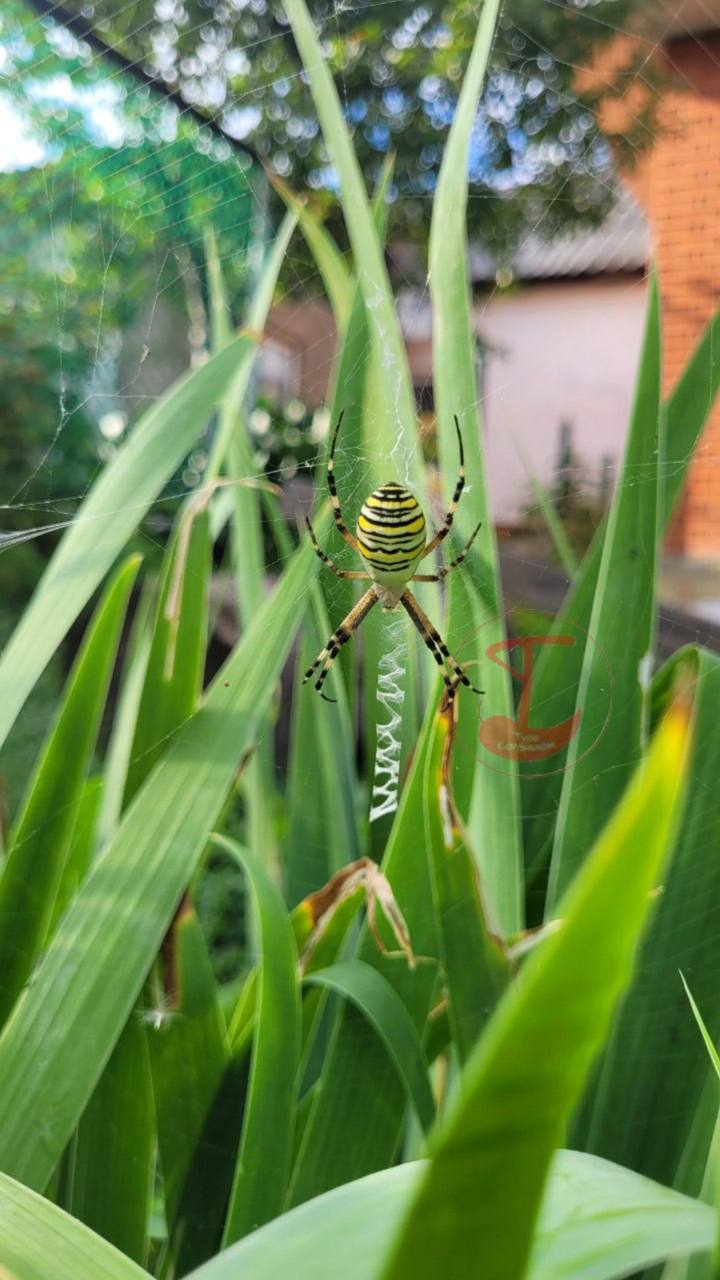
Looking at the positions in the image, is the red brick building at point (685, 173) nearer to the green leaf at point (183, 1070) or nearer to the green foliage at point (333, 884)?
the green foliage at point (333, 884)

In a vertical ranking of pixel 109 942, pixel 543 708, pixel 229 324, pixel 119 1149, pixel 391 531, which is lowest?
pixel 119 1149

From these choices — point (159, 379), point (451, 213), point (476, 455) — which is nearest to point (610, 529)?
point (476, 455)

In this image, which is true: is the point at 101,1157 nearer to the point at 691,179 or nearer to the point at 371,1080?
the point at 371,1080

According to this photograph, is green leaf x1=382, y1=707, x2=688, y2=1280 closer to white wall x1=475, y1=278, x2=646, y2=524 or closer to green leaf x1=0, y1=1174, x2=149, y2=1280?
green leaf x1=0, y1=1174, x2=149, y2=1280

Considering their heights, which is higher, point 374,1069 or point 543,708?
point 543,708

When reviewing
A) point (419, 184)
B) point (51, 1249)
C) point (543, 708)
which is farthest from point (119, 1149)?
point (419, 184)

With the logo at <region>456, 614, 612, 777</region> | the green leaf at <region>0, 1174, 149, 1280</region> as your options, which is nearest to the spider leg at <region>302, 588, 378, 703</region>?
the logo at <region>456, 614, 612, 777</region>

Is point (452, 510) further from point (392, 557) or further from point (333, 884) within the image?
point (333, 884)
